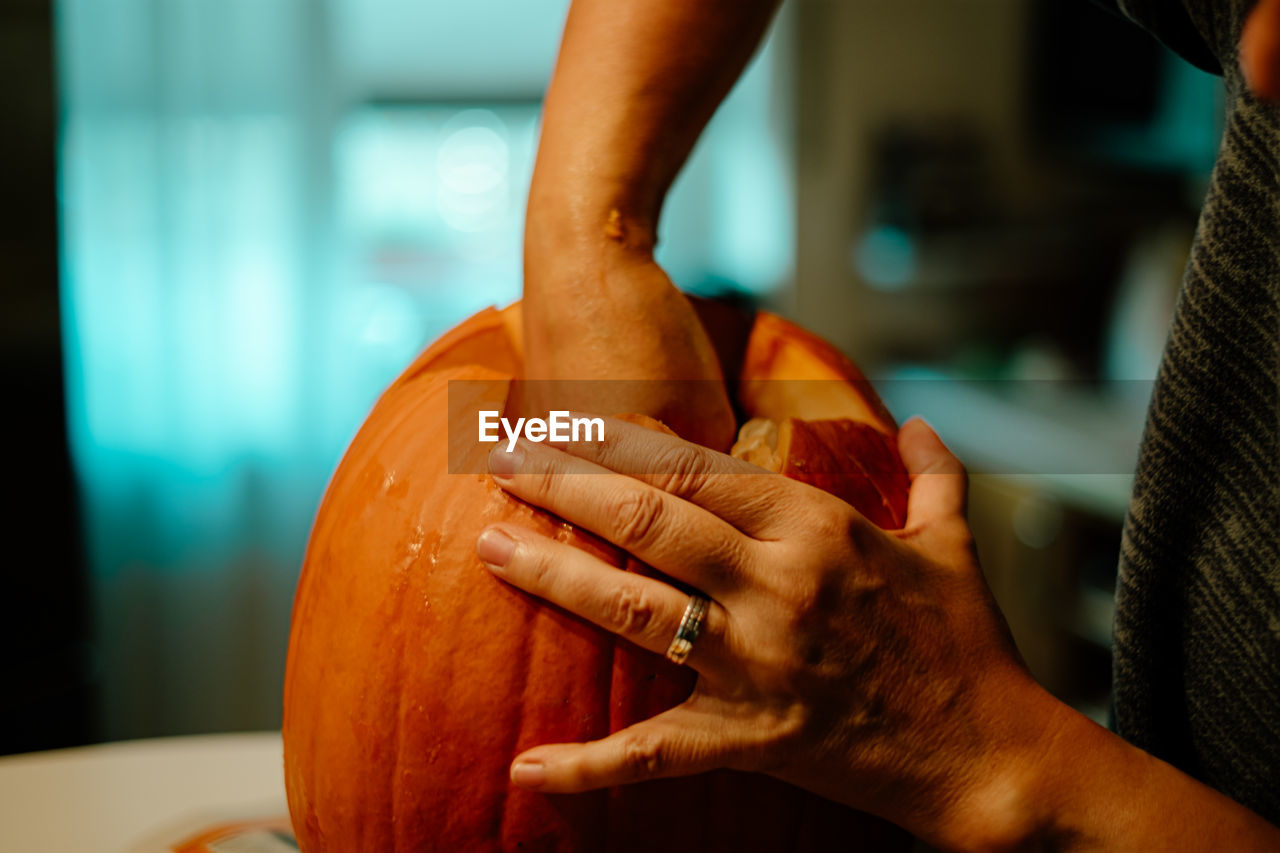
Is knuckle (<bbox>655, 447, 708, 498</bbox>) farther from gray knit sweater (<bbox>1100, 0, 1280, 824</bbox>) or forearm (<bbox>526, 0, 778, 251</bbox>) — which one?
gray knit sweater (<bbox>1100, 0, 1280, 824</bbox>)

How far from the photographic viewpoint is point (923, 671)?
0.44m

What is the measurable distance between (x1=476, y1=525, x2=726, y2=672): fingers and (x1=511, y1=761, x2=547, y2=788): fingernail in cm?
7

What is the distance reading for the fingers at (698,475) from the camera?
0.43m

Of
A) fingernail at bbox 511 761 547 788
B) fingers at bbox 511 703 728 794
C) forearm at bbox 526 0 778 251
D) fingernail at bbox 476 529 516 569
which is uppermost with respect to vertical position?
forearm at bbox 526 0 778 251

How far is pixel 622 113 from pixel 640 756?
0.32m

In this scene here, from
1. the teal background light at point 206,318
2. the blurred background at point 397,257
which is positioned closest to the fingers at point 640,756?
the blurred background at point 397,257

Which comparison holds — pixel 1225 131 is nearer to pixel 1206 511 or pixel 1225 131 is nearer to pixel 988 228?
pixel 1206 511

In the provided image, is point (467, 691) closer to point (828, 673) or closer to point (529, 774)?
point (529, 774)

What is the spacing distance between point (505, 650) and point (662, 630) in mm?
84

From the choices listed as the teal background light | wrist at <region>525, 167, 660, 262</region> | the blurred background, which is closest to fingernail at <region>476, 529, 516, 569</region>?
wrist at <region>525, 167, 660, 262</region>

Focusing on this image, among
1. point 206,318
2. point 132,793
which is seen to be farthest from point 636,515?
point 206,318

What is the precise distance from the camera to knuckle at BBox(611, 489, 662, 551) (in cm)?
42

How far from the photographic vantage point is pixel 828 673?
422mm

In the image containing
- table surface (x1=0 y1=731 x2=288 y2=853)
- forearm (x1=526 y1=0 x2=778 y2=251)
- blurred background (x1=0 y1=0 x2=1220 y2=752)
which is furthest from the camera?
blurred background (x1=0 y1=0 x2=1220 y2=752)
